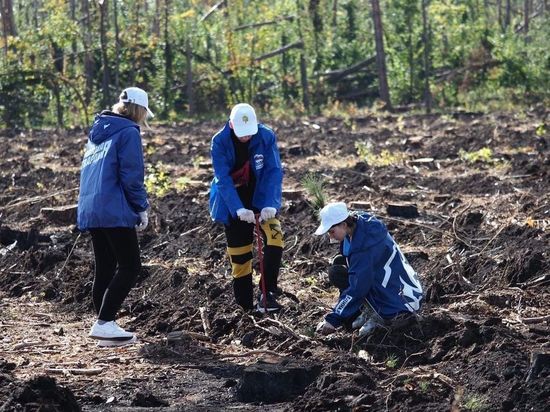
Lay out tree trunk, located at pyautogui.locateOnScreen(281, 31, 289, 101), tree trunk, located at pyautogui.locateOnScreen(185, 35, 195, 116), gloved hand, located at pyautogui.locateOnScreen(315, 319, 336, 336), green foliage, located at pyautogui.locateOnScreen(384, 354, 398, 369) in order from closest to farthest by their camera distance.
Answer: green foliage, located at pyautogui.locateOnScreen(384, 354, 398, 369) → gloved hand, located at pyautogui.locateOnScreen(315, 319, 336, 336) → tree trunk, located at pyautogui.locateOnScreen(185, 35, 195, 116) → tree trunk, located at pyautogui.locateOnScreen(281, 31, 289, 101)

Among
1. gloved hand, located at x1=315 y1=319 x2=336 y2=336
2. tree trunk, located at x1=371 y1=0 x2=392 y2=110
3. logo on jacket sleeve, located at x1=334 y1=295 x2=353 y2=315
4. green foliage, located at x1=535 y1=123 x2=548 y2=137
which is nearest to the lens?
logo on jacket sleeve, located at x1=334 y1=295 x2=353 y2=315

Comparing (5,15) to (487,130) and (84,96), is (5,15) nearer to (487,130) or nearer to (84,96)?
(84,96)

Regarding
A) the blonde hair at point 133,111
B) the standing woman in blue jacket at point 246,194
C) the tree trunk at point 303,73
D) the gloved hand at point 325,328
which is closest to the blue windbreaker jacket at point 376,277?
the gloved hand at point 325,328

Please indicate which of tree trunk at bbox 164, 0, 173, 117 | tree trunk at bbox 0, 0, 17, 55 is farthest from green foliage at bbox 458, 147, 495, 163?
tree trunk at bbox 0, 0, 17, 55

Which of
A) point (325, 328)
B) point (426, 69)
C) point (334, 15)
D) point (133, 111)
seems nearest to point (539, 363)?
point (325, 328)

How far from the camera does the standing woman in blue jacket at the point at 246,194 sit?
833 centimetres

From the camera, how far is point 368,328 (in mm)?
7516

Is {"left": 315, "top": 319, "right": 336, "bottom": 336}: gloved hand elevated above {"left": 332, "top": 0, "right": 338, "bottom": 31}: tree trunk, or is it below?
below

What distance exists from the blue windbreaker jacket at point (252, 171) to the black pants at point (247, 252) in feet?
0.44

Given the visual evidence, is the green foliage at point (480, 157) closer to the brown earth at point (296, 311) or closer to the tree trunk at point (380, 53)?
the brown earth at point (296, 311)

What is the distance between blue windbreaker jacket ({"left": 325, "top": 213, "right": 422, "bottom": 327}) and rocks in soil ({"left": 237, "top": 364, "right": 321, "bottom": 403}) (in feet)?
3.59

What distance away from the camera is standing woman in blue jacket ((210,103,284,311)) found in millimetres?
8328

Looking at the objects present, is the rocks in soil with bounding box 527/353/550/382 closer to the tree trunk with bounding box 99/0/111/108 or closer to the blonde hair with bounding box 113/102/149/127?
the blonde hair with bounding box 113/102/149/127

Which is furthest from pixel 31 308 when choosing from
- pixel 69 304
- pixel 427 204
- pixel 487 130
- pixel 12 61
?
pixel 12 61
